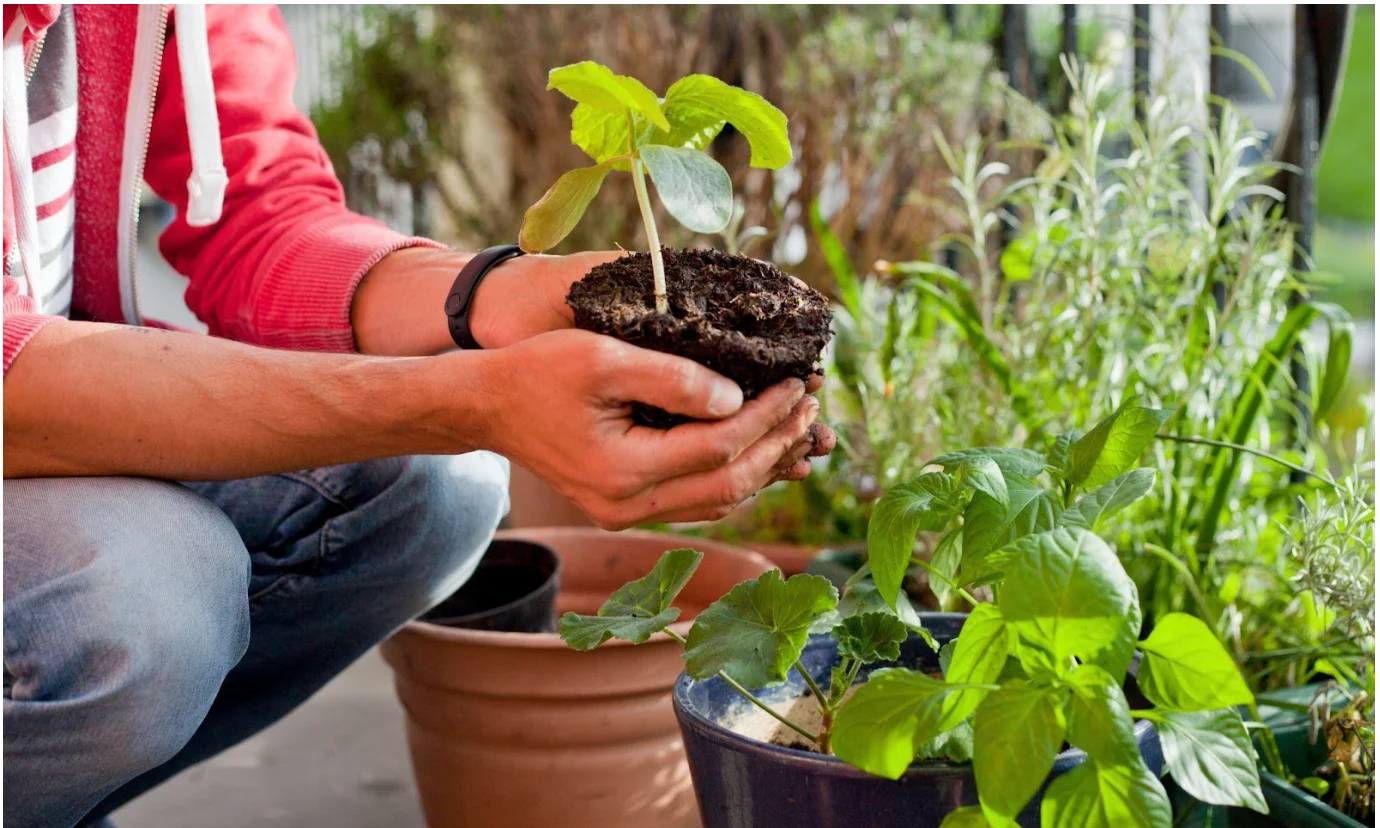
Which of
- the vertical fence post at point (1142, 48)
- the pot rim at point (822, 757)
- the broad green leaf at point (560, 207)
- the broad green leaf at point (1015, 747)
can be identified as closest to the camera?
the broad green leaf at point (1015, 747)

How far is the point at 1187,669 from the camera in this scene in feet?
2.11

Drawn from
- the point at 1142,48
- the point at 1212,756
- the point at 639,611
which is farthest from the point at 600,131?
the point at 1142,48

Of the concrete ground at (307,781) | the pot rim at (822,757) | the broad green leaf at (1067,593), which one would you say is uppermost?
the broad green leaf at (1067,593)

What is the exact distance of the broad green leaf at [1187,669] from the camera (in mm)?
628

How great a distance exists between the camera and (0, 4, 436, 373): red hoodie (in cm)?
107

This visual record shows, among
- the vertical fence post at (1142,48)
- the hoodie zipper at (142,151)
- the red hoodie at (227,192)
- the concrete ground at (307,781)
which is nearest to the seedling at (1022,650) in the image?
the red hoodie at (227,192)

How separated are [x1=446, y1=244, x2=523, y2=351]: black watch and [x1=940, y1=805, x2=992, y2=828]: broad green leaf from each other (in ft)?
1.85

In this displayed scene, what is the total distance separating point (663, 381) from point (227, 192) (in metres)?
0.66

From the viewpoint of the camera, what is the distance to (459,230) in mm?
2926

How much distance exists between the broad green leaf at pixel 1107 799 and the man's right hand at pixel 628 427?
281mm

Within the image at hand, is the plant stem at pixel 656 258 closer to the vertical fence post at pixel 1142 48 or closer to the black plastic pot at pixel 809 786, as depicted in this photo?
the black plastic pot at pixel 809 786

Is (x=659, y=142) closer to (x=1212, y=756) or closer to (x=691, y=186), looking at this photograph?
(x=691, y=186)

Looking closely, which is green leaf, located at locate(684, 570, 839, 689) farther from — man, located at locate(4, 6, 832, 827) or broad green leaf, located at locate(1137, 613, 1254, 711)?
broad green leaf, located at locate(1137, 613, 1254, 711)

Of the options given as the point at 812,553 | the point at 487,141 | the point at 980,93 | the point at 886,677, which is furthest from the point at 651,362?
the point at 487,141
